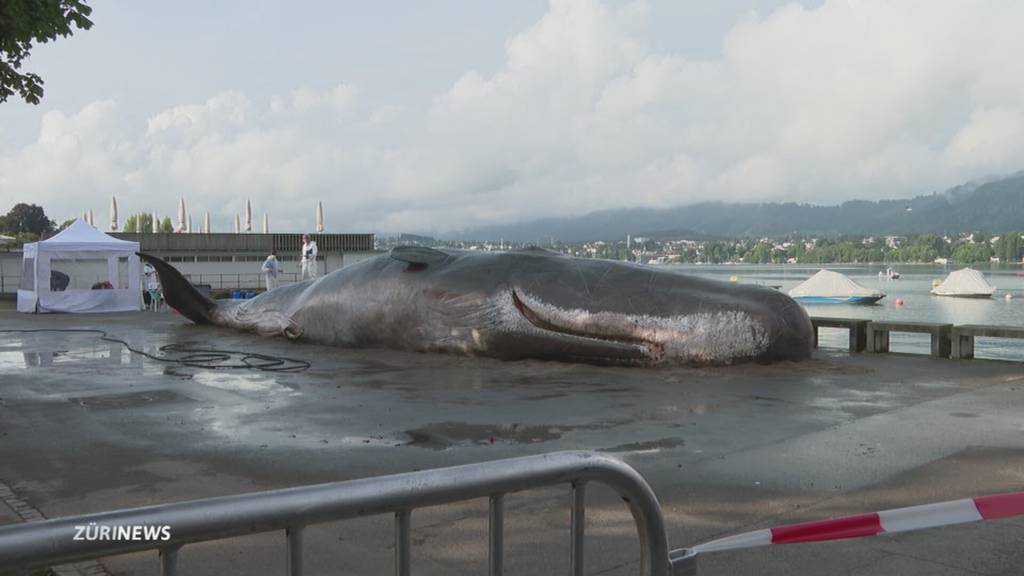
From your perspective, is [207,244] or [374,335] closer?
[374,335]

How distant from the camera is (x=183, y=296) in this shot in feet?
60.8

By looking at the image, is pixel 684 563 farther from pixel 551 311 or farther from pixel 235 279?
pixel 235 279

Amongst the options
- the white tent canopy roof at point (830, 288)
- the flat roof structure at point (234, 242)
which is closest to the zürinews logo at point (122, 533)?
the flat roof structure at point (234, 242)

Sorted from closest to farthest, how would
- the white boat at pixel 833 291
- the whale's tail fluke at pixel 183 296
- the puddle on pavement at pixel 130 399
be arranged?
the puddle on pavement at pixel 130 399
the whale's tail fluke at pixel 183 296
the white boat at pixel 833 291

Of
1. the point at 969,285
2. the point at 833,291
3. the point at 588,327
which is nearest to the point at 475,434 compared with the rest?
the point at 588,327

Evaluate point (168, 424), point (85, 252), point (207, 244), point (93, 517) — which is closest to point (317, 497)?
point (93, 517)

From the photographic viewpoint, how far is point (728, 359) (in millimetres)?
11938

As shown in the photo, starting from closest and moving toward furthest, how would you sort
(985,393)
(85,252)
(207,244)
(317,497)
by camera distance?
1. (317,497)
2. (985,393)
3. (85,252)
4. (207,244)

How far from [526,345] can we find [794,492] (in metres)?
7.18

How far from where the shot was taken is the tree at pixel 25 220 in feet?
392

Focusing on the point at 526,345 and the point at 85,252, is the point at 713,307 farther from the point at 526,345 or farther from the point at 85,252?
the point at 85,252

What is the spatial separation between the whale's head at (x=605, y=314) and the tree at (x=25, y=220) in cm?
12453

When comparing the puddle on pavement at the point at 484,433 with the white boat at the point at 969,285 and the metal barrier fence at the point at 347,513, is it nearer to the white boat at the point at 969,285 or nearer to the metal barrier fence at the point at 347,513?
the metal barrier fence at the point at 347,513

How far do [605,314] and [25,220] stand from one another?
440 feet
